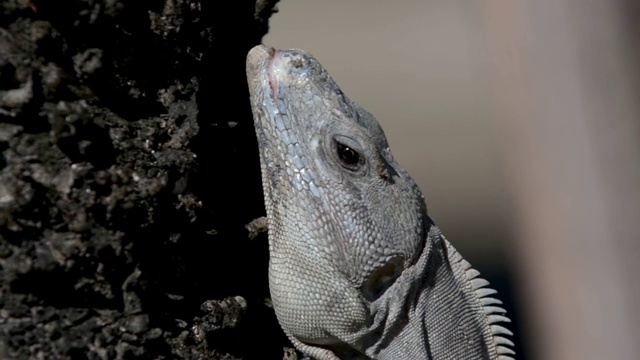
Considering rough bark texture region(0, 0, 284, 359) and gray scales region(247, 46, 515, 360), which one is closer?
rough bark texture region(0, 0, 284, 359)

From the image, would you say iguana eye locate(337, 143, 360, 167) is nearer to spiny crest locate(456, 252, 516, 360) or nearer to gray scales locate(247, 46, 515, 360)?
gray scales locate(247, 46, 515, 360)

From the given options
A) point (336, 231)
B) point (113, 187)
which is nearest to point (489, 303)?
point (336, 231)

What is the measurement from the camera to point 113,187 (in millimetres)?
1823

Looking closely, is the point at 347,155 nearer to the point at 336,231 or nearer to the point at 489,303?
the point at 336,231

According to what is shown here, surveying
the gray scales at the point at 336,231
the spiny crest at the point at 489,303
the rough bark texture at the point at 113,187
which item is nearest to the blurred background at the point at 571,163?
the spiny crest at the point at 489,303

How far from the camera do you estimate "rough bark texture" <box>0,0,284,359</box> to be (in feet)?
5.67

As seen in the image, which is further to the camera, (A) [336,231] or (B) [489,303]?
(B) [489,303]

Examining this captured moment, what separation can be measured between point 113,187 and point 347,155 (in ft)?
2.02

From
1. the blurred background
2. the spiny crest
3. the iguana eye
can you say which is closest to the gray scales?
the iguana eye

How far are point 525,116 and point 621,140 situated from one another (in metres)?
0.39

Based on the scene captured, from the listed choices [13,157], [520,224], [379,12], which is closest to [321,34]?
[379,12]

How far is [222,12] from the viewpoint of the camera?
224 centimetres

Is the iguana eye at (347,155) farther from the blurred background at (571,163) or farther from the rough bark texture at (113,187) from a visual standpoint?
the blurred background at (571,163)

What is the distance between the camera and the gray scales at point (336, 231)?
2.21 m
